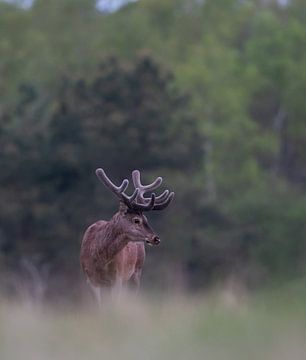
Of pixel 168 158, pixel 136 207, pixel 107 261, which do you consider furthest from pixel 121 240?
pixel 168 158

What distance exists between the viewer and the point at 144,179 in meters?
42.9

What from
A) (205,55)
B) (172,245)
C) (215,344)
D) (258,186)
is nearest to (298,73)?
(205,55)

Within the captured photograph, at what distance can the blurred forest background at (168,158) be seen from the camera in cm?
4247

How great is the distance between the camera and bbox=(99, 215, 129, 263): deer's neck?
15.9 m

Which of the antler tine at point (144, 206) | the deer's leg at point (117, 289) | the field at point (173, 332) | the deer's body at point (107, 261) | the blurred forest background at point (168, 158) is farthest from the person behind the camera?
the blurred forest background at point (168, 158)

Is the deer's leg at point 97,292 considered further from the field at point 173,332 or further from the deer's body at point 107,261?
the field at point 173,332

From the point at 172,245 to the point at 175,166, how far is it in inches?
112

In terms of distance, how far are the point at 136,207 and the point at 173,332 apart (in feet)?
19.4

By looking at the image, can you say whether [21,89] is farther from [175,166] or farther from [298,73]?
[298,73]

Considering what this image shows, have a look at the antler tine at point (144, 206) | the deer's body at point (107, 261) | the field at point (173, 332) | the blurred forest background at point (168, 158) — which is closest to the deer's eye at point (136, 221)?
the antler tine at point (144, 206)

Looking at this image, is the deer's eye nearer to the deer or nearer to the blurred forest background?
the deer

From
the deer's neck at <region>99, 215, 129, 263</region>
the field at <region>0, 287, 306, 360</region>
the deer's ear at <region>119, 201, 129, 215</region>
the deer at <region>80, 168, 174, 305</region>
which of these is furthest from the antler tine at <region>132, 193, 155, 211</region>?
the field at <region>0, 287, 306, 360</region>

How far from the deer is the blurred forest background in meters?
17.5

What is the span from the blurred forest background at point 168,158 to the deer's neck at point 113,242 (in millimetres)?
17601
